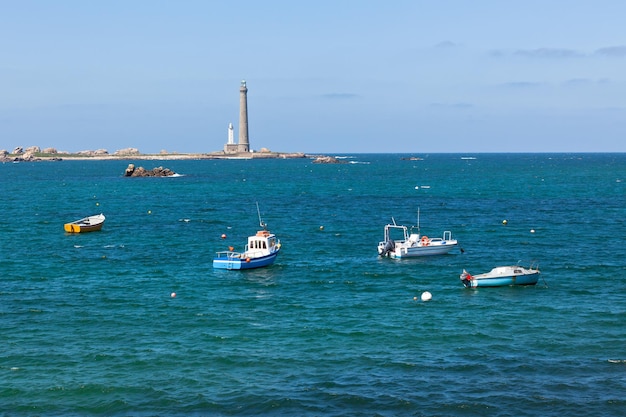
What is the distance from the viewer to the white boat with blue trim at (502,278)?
176 feet

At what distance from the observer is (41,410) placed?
31.5 m

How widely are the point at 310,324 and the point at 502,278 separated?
16908 mm

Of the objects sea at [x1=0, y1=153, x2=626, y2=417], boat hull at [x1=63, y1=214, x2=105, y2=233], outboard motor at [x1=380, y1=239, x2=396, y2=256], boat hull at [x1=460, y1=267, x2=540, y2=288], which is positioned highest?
boat hull at [x1=63, y1=214, x2=105, y2=233]

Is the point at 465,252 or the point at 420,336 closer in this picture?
the point at 420,336

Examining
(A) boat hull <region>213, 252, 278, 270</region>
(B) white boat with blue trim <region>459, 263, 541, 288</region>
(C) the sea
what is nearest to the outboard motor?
(C) the sea

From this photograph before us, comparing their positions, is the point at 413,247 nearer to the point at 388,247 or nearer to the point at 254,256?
the point at 388,247

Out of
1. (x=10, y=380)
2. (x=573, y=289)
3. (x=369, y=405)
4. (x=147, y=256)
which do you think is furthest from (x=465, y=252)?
(x=10, y=380)

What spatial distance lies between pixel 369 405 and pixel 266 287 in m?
25.1

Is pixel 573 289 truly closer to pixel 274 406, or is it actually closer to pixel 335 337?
pixel 335 337

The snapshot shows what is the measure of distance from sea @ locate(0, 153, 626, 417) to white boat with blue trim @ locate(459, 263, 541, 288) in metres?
0.57

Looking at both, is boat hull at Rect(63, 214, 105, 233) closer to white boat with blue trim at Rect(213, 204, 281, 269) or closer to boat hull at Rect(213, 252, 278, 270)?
white boat with blue trim at Rect(213, 204, 281, 269)

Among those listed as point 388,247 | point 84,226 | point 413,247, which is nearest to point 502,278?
point 413,247

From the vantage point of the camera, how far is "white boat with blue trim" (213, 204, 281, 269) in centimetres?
6181

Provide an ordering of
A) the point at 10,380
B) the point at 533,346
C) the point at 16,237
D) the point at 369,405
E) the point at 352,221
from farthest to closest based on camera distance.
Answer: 1. the point at 352,221
2. the point at 16,237
3. the point at 533,346
4. the point at 10,380
5. the point at 369,405
